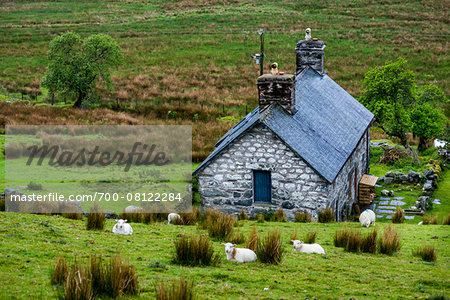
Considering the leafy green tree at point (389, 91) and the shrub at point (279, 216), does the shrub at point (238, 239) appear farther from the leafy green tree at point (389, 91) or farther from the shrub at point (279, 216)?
the leafy green tree at point (389, 91)

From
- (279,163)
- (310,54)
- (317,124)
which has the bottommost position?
(279,163)

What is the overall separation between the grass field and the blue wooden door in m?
5.20

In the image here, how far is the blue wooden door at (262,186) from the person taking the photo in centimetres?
1804

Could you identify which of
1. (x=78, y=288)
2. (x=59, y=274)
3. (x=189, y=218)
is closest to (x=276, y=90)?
(x=189, y=218)

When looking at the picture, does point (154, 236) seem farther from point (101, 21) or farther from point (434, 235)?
point (101, 21)

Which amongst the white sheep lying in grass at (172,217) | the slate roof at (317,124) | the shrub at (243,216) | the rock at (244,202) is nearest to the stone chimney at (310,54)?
the slate roof at (317,124)

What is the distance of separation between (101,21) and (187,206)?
65.8m

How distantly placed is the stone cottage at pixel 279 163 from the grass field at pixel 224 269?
463 centimetres

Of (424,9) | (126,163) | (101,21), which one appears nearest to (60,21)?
(101,21)

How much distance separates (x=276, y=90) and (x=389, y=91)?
12523 millimetres

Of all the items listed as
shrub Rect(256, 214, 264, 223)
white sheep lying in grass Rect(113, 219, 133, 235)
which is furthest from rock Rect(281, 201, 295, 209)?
white sheep lying in grass Rect(113, 219, 133, 235)

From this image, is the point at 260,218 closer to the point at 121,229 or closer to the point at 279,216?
the point at 279,216

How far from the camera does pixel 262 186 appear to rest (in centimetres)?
1812

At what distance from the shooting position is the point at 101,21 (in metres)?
78.1
